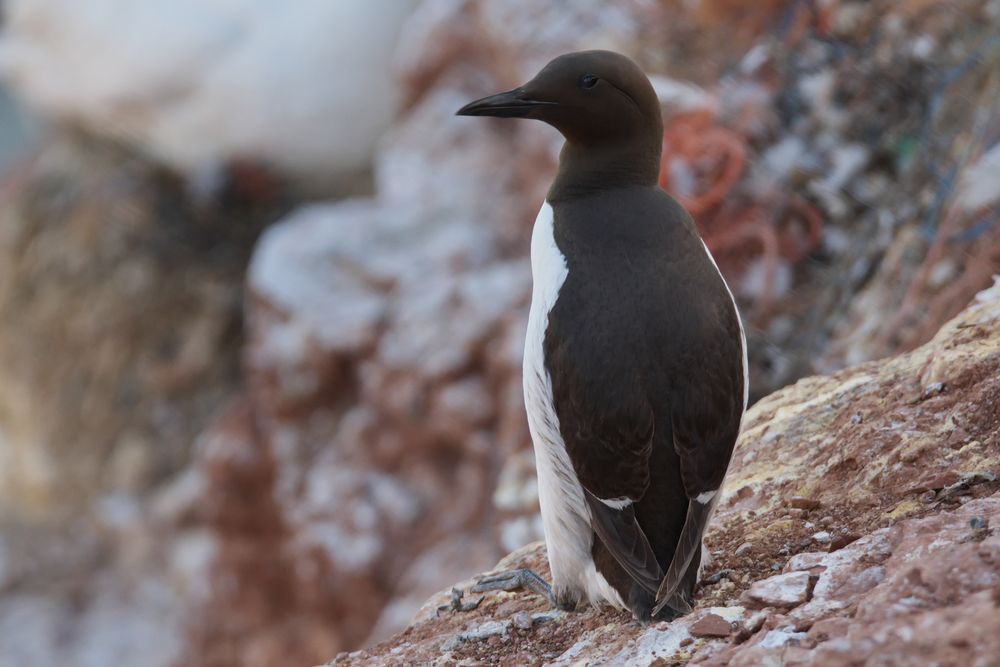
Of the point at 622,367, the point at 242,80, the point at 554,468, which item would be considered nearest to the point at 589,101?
the point at 622,367

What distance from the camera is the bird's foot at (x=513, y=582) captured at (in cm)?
258

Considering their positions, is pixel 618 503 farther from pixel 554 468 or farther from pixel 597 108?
pixel 597 108

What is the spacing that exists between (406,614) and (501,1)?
10.5 feet

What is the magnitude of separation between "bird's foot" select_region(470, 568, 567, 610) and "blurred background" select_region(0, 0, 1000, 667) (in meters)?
1.30

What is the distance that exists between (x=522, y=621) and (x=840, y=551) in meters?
0.70

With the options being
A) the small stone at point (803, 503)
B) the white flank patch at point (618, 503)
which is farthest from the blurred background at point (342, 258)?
the white flank patch at point (618, 503)

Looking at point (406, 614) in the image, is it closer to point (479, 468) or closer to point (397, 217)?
point (479, 468)

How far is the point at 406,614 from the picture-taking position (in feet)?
17.3

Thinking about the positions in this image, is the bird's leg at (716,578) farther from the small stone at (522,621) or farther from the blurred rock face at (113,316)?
the blurred rock face at (113,316)

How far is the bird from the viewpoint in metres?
2.18

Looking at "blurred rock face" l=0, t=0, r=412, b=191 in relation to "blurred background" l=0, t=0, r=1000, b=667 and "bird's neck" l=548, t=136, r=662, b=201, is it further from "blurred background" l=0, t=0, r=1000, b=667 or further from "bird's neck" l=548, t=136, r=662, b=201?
"bird's neck" l=548, t=136, r=662, b=201

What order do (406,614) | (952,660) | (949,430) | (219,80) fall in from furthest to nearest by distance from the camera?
1. (219,80)
2. (406,614)
3. (949,430)
4. (952,660)

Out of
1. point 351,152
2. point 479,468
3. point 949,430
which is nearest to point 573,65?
point 949,430

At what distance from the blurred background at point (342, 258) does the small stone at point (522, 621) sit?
1405 millimetres
